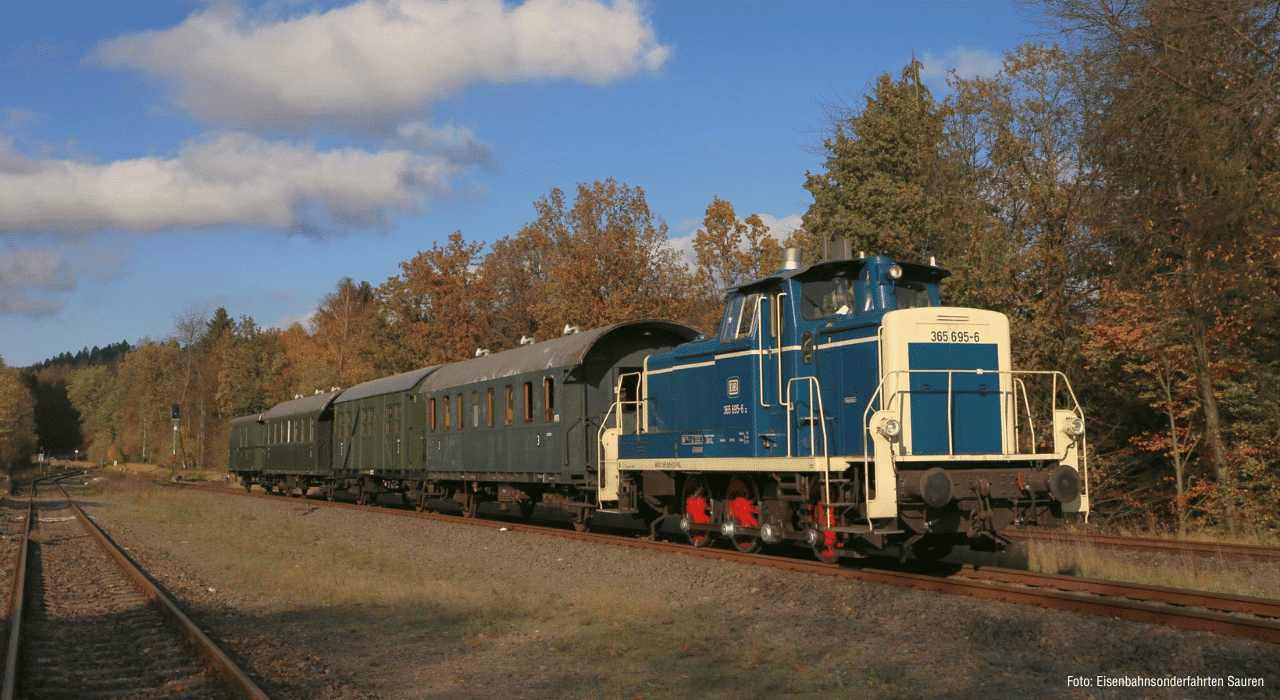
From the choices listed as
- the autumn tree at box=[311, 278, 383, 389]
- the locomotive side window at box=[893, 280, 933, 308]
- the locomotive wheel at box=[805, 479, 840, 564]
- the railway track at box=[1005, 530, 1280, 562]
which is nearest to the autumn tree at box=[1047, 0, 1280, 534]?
the railway track at box=[1005, 530, 1280, 562]

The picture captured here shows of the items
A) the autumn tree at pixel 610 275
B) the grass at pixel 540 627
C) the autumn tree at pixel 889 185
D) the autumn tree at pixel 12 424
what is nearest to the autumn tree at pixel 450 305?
the autumn tree at pixel 610 275

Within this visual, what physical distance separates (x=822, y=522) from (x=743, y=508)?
6.11 ft

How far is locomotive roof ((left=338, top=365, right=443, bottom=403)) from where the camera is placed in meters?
25.6

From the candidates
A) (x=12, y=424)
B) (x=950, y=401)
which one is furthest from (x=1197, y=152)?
(x=12, y=424)

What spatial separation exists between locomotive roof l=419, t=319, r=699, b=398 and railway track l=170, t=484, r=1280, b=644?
5699mm

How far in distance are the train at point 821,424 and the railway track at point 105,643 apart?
6381 millimetres

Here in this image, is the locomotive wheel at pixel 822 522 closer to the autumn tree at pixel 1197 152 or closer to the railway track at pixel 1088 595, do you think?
the railway track at pixel 1088 595

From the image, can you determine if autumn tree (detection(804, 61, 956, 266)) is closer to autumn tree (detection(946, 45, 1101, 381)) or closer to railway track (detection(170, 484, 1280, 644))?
autumn tree (detection(946, 45, 1101, 381))

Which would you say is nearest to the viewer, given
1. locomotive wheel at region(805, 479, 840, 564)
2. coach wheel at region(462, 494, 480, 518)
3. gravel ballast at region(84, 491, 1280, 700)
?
gravel ballast at region(84, 491, 1280, 700)

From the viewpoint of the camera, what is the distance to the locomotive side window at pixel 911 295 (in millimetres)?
11859

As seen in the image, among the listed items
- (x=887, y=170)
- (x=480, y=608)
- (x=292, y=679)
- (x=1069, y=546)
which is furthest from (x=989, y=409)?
(x=887, y=170)

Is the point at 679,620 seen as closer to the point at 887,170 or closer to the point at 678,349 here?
the point at 678,349

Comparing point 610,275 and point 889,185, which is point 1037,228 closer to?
point 889,185

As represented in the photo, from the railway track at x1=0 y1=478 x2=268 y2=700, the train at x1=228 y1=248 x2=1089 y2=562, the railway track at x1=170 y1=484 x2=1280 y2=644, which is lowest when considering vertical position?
the railway track at x1=0 y1=478 x2=268 y2=700
